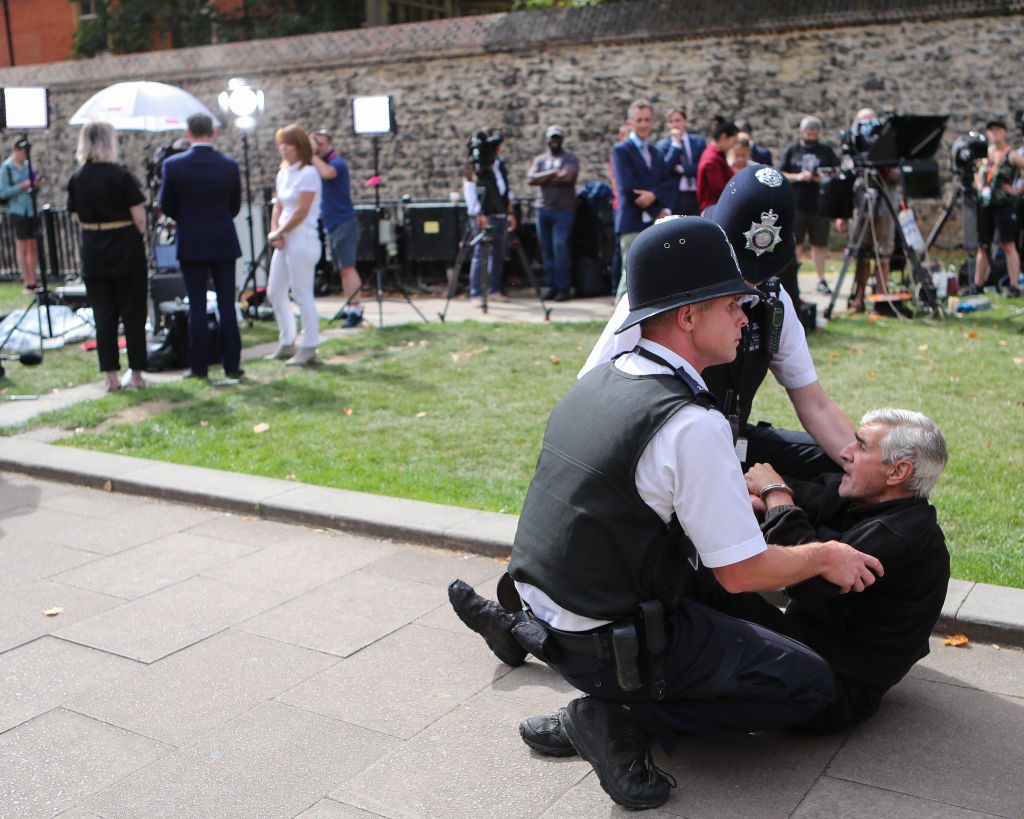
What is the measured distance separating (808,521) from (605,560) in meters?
0.93

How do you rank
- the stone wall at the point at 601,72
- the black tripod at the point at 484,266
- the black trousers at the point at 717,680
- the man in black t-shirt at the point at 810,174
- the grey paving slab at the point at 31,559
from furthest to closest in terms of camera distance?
the stone wall at the point at 601,72 → the man in black t-shirt at the point at 810,174 → the black tripod at the point at 484,266 → the grey paving slab at the point at 31,559 → the black trousers at the point at 717,680

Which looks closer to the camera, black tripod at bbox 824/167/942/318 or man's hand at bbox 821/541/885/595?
man's hand at bbox 821/541/885/595

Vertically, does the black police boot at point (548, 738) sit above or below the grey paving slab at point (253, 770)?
above

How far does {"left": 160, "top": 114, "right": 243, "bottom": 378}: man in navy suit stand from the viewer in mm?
8828

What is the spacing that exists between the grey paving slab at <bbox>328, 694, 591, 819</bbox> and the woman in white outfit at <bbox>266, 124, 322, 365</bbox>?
6.46 meters

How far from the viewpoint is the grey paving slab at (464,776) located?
10.0 ft

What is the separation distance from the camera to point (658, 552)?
2.90 metres

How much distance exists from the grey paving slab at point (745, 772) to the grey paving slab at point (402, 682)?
797mm

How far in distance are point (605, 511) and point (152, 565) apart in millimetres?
2962

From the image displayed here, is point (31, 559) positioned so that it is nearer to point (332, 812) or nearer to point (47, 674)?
point (47, 674)

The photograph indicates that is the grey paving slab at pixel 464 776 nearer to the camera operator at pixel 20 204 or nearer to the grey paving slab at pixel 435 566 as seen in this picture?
the grey paving slab at pixel 435 566

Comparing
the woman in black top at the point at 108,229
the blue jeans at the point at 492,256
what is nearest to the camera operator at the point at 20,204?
the blue jeans at the point at 492,256

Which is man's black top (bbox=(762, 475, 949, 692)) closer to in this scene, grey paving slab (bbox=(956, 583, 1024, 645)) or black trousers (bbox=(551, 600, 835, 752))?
black trousers (bbox=(551, 600, 835, 752))

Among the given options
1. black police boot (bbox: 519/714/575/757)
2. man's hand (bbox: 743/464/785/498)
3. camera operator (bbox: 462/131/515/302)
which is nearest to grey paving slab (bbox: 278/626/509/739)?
black police boot (bbox: 519/714/575/757)
